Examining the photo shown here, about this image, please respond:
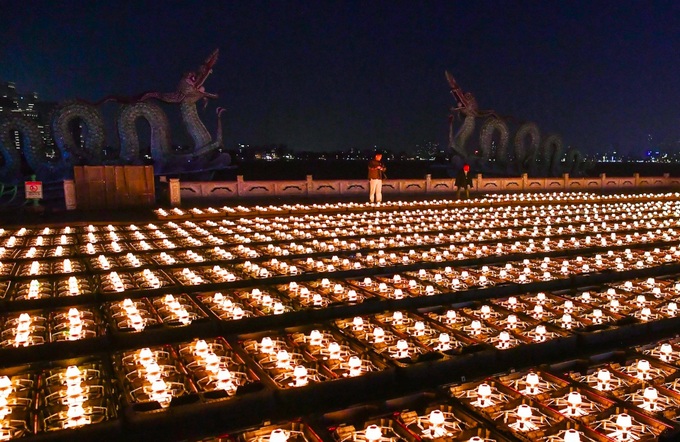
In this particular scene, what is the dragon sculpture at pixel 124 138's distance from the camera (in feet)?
55.8

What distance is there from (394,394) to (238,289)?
2.69 metres

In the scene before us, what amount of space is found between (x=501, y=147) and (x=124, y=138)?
1636cm

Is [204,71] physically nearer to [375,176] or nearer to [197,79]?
[197,79]

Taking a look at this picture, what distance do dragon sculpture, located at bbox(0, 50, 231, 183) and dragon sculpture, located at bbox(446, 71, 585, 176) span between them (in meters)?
10.5

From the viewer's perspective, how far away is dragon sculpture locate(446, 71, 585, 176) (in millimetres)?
24641

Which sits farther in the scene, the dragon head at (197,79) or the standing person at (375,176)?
the dragon head at (197,79)

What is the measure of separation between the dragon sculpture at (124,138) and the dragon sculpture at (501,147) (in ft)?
34.4

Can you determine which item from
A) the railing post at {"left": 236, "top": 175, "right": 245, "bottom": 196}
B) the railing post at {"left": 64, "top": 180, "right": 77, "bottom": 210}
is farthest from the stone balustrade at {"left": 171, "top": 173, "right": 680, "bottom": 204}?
the railing post at {"left": 64, "top": 180, "right": 77, "bottom": 210}

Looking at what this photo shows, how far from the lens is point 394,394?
3.48m

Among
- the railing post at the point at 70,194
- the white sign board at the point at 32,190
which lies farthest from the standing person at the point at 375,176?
the white sign board at the point at 32,190

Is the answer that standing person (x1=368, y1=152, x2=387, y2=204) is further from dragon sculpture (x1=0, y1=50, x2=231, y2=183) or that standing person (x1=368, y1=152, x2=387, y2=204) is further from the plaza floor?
dragon sculpture (x1=0, y1=50, x2=231, y2=183)

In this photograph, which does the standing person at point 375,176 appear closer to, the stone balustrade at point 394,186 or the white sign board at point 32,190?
the stone balustrade at point 394,186

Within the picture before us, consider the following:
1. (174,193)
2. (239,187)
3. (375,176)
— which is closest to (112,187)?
(174,193)

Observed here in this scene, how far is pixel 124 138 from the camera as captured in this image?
18.4 meters
